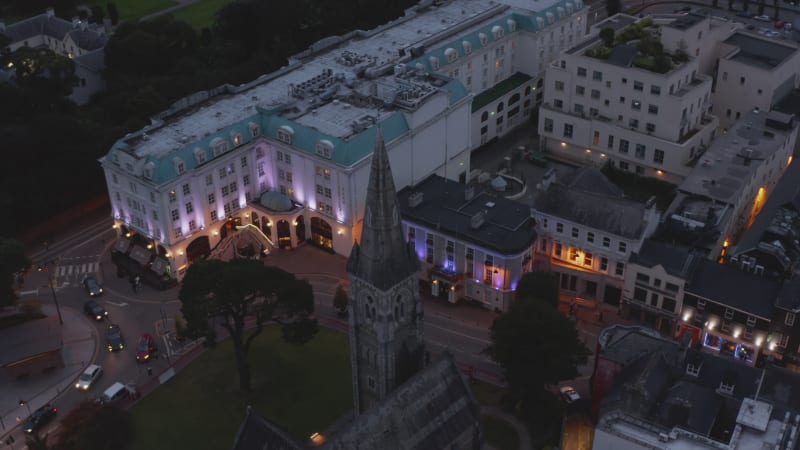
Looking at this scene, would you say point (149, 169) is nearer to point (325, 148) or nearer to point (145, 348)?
point (325, 148)

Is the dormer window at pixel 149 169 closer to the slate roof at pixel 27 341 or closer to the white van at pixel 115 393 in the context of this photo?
the slate roof at pixel 27 341

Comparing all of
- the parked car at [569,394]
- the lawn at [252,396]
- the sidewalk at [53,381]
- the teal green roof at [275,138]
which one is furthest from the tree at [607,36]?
the sidewalk at [53,381]

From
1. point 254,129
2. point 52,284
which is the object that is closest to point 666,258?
point 254,129

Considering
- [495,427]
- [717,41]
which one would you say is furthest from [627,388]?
[717,41]

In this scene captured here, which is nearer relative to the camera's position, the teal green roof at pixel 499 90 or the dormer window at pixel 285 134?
the dormer window at pixel 285 134

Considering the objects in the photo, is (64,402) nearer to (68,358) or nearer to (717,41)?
(68,358)

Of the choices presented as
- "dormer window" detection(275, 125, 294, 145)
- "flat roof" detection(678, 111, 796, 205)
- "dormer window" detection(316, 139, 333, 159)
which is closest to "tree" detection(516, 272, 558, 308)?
"flat roof" detection(678, 111, 796, 205)
